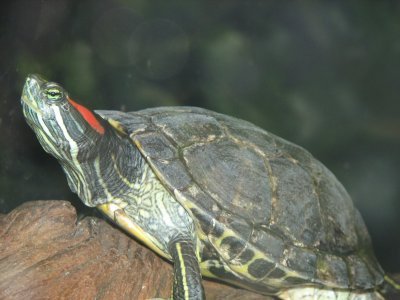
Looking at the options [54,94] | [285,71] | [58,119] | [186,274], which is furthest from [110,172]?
[285,71]

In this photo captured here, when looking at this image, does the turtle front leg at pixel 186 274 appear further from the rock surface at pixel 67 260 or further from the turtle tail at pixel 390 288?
the turtle tail at pixel 390 288

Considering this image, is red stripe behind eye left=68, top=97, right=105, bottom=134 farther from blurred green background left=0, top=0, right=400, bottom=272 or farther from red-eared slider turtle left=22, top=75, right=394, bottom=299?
blurred green background left=0, top=0, right=400, bottom=272

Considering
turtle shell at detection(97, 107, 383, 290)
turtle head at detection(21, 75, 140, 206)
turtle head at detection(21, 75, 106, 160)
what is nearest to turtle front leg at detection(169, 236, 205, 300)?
turtle shell at detection(97, 107, 383, 290)

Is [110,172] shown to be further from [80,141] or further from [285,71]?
[285,71]

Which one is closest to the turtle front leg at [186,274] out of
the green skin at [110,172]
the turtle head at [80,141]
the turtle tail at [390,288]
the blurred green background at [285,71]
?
the green skin at [110,172]

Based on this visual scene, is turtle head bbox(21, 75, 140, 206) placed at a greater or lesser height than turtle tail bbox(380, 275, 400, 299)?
greater

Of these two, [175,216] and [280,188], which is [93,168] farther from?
[280,188]

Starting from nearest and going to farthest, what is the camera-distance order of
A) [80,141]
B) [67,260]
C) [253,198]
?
[67,260] < [80,141] < [253,198]
